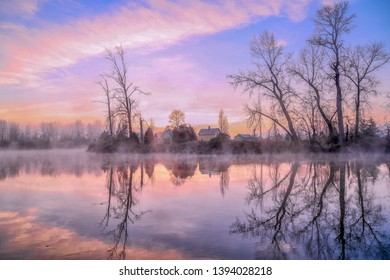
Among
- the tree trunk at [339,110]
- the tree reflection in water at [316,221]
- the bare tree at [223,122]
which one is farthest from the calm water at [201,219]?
the tree trunk at [339,110]

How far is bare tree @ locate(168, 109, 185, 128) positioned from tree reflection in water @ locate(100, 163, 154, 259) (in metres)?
4.51

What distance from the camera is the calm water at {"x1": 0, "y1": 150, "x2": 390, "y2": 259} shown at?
349cm

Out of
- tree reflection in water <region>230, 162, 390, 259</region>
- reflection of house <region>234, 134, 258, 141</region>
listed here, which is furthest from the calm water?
reflection of house <region>234, 134, 258, 141</region>

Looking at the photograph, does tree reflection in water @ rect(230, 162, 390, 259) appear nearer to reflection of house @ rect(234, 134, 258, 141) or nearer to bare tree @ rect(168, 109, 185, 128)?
bare tree @ rect(168, 109, 185, 128)

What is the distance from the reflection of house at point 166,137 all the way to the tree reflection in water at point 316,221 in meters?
10.2

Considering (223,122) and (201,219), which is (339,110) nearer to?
(223,122)

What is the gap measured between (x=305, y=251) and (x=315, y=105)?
11926 mm

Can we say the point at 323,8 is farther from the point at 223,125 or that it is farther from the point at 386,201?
the point at 386,201

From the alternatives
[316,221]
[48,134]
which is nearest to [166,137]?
[48,134]

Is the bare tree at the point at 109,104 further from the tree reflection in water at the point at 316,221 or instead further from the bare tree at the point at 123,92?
the tree reflection in water at the point at 316,221

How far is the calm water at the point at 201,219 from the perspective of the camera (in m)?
3.49

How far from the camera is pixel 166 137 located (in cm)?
1702

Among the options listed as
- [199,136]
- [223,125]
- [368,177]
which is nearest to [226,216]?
[368,177]

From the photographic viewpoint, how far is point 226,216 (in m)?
4.50
